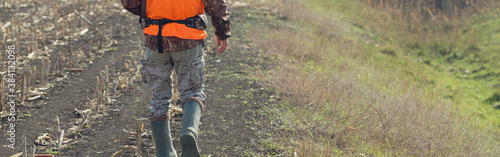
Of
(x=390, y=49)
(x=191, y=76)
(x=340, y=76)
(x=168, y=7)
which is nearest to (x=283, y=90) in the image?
(x=340, y=76)

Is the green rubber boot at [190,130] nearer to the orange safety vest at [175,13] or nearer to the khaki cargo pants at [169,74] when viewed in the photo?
the khaki cargo pants at [169,74]

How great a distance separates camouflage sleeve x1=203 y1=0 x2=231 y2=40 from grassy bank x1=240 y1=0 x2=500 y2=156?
3.81 ft

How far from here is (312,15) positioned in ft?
42.9

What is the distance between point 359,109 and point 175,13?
2.94 m

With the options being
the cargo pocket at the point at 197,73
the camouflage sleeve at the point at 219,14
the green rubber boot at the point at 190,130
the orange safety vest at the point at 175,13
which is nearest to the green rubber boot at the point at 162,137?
the green rubber boot at the point at 190,130

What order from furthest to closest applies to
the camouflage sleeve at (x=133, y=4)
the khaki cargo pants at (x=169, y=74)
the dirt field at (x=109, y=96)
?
the dirt field at (x=109, y=96) → the khaki cargo pants at (x=169, y=74) → the camouflage sleeve at (x=133, y=4)

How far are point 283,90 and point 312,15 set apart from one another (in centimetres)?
708

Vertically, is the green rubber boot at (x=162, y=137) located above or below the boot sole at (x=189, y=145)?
below

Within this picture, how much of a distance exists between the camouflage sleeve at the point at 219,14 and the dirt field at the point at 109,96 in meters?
1.15

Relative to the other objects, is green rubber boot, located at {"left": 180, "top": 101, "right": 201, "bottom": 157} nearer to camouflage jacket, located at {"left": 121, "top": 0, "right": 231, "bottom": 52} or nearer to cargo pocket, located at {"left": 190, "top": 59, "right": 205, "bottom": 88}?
cargo pocket, located at {"left": 190, "top": 59, "right": 205, "bottom": 88}

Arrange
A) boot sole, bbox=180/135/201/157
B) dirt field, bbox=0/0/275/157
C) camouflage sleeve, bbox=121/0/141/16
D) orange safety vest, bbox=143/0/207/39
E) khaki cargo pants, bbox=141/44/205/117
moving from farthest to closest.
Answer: dirt field, bbox=0/0/275/157
khaki cargo pants, bbox=141/44/205/117
camouflage sleeve, bbox=121/0/141/16
orange safety vest, bbox=143/0/207/39
boot sole, bbox=180/135/201/157

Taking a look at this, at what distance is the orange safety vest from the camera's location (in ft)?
12.5

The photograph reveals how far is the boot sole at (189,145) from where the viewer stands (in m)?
3.61

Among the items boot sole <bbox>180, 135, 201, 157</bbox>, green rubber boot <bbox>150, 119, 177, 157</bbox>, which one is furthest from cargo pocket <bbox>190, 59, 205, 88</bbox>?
boot sole <bbox>180, 135, 201, 157</bbox>
